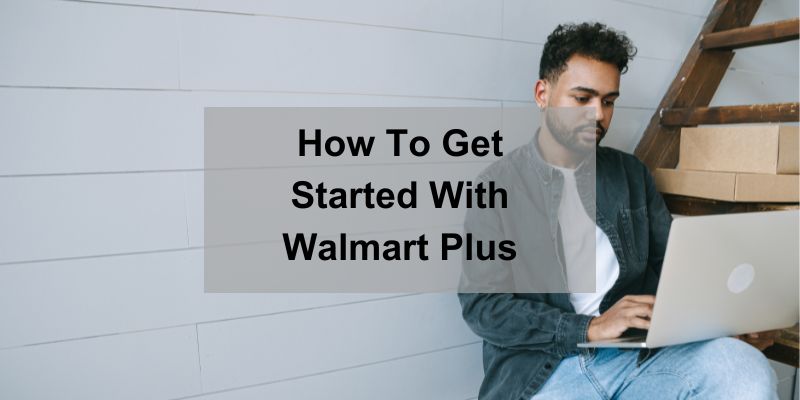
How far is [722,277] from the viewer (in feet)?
2.82

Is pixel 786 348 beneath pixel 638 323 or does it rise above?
beneath

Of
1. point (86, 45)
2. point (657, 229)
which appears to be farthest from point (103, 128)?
point (657, 229)

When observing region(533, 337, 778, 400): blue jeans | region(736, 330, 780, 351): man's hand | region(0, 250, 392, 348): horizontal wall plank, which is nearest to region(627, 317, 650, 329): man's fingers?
region(533, 337, 778, 400): blue jeans

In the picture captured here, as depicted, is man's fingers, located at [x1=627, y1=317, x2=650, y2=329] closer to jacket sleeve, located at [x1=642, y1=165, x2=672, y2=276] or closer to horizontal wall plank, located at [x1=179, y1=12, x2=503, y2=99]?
jacket sleeve, located at [x1=642, y1=165, x2=672, y2=276]

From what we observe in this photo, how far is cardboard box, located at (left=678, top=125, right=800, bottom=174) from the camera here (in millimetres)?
1152

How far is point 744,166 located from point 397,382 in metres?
1.00

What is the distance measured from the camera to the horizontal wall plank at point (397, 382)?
3.78 ft

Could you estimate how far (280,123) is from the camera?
3.61 ft

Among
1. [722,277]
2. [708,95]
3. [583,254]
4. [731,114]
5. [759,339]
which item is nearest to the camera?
[722,277]

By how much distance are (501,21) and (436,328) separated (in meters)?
0.81

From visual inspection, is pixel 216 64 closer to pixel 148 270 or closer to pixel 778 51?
pixel 148 270

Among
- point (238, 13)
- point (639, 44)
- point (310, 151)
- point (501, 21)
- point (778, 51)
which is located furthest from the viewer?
point (778, 51)

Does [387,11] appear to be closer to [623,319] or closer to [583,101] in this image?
[583,101]

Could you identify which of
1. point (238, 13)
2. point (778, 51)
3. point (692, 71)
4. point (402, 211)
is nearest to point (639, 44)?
point (692, 71)
